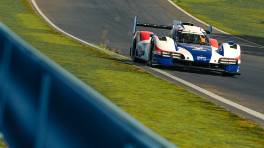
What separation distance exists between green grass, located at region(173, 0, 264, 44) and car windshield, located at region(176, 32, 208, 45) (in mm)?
24897

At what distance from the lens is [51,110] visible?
605cm

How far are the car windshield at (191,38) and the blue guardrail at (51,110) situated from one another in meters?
13.2

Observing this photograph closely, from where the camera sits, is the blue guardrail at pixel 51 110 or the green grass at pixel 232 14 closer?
the blue guardrail at pixel 51 110

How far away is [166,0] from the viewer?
60.4 metres

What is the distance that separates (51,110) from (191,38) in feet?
→ 52.9

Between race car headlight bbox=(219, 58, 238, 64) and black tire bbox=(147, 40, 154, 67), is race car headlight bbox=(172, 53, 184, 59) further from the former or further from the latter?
race car headlight bbox=(219, 58, 238, 64)

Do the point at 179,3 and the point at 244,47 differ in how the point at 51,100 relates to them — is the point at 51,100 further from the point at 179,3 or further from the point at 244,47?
the point at 179,3

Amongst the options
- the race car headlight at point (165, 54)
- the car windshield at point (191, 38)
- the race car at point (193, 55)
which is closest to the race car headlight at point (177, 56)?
the race car at point (193, 55)

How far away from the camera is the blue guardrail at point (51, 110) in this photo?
170 inches

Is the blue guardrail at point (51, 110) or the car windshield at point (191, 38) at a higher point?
the blue guardrail at point (51, 110)

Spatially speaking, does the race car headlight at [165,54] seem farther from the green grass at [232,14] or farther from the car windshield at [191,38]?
A: the green grass at [232,14]

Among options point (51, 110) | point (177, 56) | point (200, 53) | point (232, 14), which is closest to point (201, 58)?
point (200, 53)

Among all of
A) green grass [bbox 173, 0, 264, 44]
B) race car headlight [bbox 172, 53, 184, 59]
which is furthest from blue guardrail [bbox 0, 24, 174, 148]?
green grass [bbox 173, 0, 264, 44]

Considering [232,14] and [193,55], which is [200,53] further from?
[232,14]
